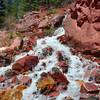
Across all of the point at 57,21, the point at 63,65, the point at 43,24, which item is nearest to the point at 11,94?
the point at 63,65

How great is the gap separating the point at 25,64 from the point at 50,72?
1614mm

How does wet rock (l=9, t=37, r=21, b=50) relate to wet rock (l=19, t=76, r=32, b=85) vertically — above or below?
above

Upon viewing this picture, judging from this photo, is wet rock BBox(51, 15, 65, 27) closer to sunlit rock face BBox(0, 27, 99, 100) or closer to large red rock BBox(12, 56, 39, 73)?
sunlit rock face BBox(0, 27, 99, 100)

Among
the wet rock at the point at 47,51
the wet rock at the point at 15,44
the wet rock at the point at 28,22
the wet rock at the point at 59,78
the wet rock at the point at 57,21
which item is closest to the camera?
the wet rock at the point at 59,78

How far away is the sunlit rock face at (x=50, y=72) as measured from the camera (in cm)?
1719

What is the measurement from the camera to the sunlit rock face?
56.4ft

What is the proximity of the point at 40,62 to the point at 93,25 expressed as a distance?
12.8 feet

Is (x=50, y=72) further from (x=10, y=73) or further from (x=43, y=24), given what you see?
(x=43, y=24)

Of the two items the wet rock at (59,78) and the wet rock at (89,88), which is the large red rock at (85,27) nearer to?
the wet rock at (59,78)

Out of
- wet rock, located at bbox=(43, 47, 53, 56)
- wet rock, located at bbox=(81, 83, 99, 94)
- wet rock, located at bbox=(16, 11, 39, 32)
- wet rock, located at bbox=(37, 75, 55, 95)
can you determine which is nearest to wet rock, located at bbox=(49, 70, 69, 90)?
wet rock, located at bbox=(37, 75, 55, 95)

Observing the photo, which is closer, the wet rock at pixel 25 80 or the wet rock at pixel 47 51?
the wet rock at pixel 25 80

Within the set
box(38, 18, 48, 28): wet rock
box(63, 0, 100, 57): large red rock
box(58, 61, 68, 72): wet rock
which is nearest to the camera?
box(58, 61, 68, 72): wet rock

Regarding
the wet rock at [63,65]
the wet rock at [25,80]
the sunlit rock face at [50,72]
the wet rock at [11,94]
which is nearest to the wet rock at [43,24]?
the sunlit rock face at [50,72]

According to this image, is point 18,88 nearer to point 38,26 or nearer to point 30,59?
point 30,59
